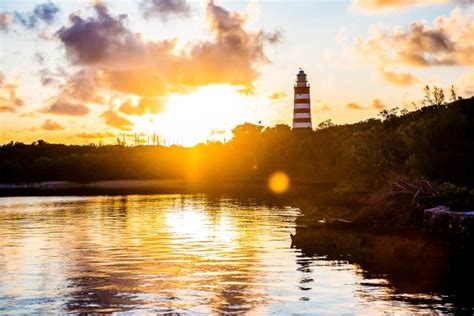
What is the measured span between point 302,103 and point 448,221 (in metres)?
114

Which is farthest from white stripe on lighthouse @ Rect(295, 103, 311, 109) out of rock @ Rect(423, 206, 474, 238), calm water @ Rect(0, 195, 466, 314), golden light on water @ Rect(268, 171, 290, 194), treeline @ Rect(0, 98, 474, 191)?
rock @ Rect(423, 206, 474, 238)

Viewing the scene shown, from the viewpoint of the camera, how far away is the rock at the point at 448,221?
137 feet

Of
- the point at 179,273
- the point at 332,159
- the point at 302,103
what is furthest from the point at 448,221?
the point at 302,103

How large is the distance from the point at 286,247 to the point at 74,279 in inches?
671

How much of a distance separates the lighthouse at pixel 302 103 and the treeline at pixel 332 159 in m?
2.44

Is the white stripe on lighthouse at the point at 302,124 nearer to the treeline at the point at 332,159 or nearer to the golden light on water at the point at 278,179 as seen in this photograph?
the treeline at the point at 332,159

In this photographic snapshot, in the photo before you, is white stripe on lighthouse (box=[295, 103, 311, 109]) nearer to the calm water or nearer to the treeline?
the treeline

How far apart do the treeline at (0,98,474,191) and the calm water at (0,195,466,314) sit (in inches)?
876

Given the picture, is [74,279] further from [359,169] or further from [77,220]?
[359,169]

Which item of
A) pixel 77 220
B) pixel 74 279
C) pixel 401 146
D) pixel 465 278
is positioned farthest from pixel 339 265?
pixel 401 146

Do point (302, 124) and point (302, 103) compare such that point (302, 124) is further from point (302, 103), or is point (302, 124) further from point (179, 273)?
point (179, 273)

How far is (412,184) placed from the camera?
168ft

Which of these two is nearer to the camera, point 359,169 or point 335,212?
point 335,212

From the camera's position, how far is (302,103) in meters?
157
